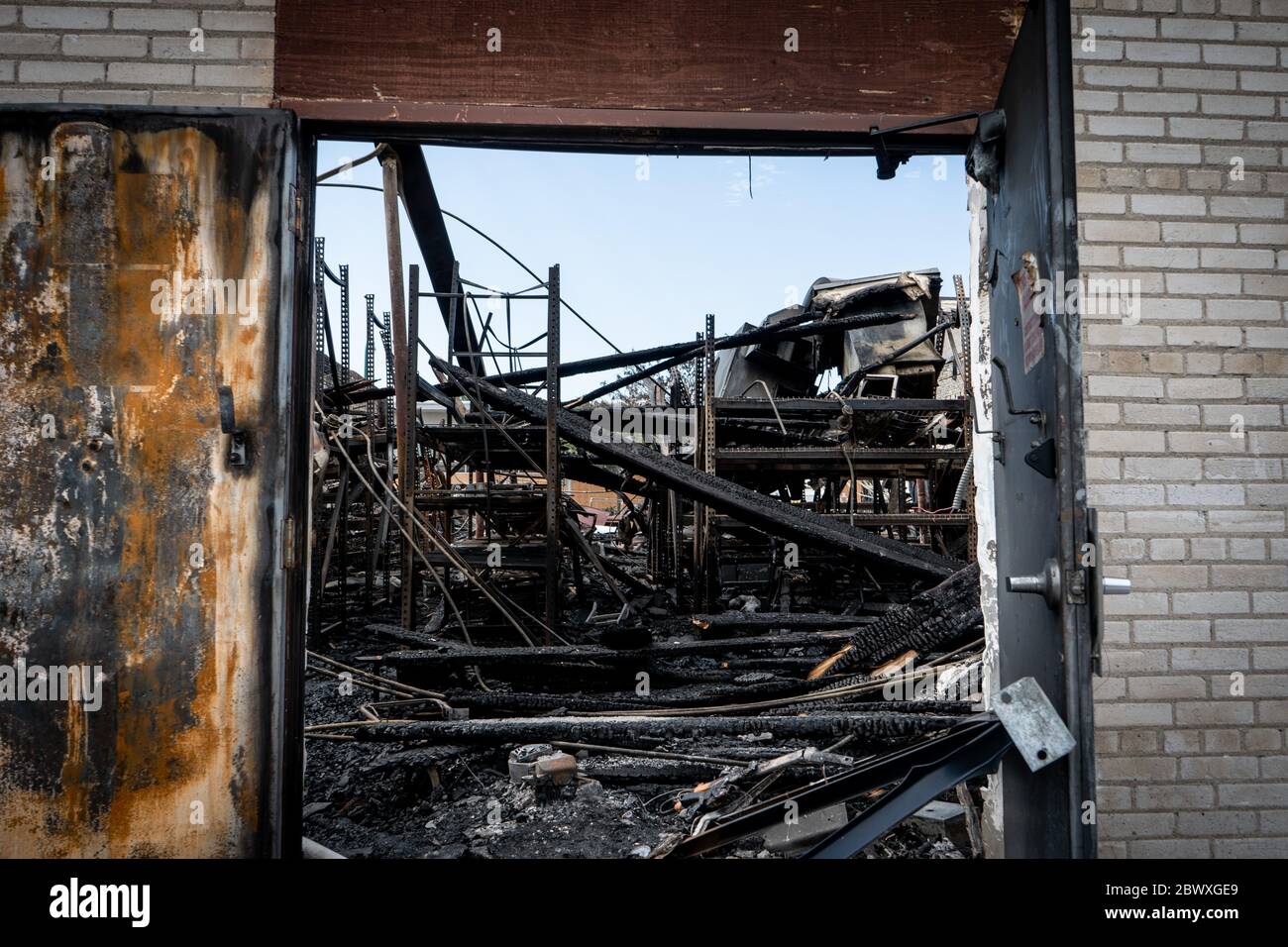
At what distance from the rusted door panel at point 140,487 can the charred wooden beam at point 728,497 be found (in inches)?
158

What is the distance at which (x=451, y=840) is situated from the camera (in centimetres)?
334

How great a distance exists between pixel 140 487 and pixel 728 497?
4888 mm

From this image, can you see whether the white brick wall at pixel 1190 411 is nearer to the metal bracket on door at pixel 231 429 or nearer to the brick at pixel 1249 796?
the brick at pixel 1249 796

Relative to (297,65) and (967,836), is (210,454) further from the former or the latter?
(967,836)

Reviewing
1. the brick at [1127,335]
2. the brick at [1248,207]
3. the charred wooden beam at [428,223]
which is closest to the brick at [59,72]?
the charred wooden beam at [428,223]

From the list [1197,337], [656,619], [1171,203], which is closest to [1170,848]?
[1197,337]

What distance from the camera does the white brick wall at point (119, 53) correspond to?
2.39 metres

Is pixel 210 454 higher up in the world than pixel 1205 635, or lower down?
higher up

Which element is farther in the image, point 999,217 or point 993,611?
point 993,611

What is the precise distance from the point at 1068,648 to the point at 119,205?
316cm

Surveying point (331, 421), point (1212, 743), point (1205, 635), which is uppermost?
point (331, 421)

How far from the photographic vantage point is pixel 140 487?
7.53 feet

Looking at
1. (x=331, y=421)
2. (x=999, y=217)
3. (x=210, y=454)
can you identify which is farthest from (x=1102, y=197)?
(x=331, y=421)

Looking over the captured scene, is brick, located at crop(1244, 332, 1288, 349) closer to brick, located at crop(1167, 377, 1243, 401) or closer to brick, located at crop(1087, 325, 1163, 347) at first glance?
brick, located at crop(1167, 377, 1243, 401)
